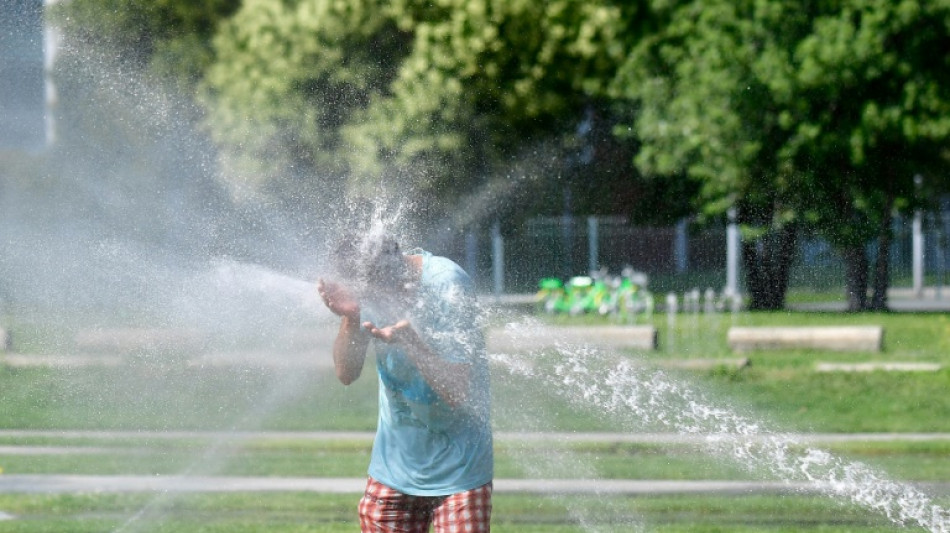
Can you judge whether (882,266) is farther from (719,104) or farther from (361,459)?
(361,459)

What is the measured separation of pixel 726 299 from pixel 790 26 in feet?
17.2

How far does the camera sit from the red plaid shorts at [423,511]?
390 cm

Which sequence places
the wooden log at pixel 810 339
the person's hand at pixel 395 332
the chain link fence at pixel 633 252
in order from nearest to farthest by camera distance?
the person's hand at pixel 395 332 → the wooden log at pixel 810 339 → the chain link fence at pixel 633 252

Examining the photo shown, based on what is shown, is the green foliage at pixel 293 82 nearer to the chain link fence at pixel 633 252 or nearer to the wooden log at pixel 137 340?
the chain link fence at pixel 633 252

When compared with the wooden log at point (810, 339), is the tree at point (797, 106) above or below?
above

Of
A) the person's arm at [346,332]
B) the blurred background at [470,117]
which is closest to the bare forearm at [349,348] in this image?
the person's arm at [346,332]

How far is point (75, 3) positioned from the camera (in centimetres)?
2172

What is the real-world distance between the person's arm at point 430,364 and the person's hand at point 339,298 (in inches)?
3.7

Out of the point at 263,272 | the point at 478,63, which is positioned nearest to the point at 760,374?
the point at 263,272

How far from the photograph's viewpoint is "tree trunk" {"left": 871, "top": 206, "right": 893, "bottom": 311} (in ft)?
77.9

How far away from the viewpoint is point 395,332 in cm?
375

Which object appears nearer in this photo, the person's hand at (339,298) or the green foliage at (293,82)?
the person's hand at (339,298)

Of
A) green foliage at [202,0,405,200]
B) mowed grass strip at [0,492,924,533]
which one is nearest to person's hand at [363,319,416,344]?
mowed grass strip at [0,492,924,533]

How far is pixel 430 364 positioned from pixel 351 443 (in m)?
5.99
